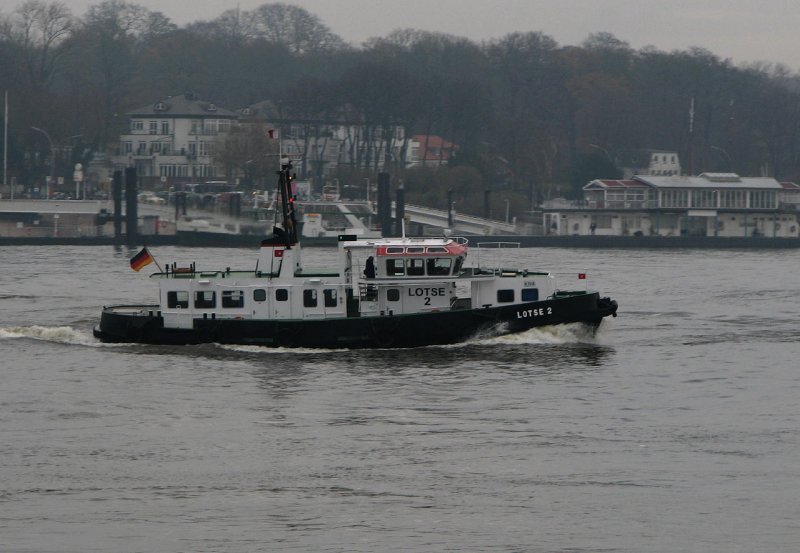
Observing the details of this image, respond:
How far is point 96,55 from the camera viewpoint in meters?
199

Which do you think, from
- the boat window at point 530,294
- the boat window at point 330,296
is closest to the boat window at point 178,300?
the boat window at point 330,296

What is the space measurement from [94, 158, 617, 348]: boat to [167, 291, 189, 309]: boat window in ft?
0.10

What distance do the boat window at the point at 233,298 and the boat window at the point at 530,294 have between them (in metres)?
8.82

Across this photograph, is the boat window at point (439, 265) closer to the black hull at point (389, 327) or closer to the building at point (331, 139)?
the black hull at point (389, 327)

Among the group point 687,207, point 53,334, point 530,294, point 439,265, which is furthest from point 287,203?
point 687,207

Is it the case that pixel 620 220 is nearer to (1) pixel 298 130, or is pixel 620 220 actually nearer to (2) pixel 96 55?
(1) pixel 298 130

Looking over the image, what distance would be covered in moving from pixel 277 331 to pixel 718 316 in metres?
22.4

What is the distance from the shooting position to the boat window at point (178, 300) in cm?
4942

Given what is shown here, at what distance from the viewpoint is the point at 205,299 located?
49.2m

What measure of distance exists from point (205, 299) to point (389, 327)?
19.7ft

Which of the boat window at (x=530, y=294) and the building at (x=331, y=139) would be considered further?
the building at (x=331, y=139)

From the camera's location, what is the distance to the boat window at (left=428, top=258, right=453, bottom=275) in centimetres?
4778

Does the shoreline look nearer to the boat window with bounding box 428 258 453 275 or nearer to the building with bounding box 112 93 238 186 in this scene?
the building with bounding box 112 93 238 186

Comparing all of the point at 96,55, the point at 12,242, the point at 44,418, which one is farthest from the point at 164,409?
the point at 96,55
